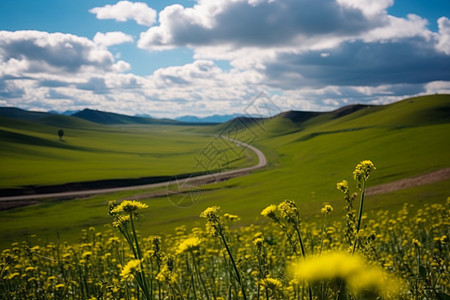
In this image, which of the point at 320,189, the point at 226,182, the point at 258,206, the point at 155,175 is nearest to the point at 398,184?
the point at 320,189

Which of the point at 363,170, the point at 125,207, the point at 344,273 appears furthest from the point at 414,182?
the point at 344,273

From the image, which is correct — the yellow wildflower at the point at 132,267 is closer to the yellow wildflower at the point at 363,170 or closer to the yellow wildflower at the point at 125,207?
the yellow wildflower at the point at 125,207

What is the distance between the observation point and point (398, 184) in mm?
41219

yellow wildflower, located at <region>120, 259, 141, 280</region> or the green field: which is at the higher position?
yellow wildflower, located at <region>120, 259, 141, 280</region>

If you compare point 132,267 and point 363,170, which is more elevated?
point 363,170

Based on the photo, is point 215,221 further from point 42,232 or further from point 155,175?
point 155,175

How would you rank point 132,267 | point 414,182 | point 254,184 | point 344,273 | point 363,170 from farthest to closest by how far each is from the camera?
point 254,184, point 414,182, point 363,170, point 132,267, point 344,273

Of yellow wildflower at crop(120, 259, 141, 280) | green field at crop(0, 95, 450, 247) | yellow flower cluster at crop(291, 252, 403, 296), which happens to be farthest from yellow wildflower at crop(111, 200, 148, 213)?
green field at crop(0, 95, 450, 247)

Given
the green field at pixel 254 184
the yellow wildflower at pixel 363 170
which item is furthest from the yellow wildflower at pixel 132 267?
the green field at pixel 254 184

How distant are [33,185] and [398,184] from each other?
67484 millimetres

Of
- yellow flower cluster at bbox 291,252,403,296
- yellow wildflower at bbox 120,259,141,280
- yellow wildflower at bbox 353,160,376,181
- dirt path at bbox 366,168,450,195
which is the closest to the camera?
yellow flower cluster at bbox 291,252,403,296

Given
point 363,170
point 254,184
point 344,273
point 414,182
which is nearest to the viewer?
point 344,273

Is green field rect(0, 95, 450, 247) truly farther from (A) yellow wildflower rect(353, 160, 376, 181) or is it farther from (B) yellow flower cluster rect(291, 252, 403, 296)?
(B) yellow flower cluster rect(291, 252, 403, 296)

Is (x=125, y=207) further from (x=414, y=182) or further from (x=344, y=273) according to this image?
(x=414, y=182)
